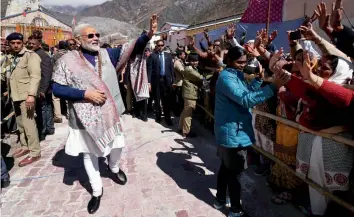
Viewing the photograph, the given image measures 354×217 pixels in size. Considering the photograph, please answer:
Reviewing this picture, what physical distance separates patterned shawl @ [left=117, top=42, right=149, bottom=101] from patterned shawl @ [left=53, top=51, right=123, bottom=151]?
1.93 ft

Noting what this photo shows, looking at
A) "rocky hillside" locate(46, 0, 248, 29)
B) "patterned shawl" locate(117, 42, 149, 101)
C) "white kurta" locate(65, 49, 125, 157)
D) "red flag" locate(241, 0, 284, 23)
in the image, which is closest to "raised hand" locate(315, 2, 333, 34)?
"patterned shawl" locate(117, 42, 149, 101)

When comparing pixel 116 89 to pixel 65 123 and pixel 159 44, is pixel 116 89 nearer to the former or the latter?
pixel 159 44

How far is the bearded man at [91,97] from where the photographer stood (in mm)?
3199

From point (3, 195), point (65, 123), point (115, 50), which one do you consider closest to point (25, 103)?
point (3, 195)

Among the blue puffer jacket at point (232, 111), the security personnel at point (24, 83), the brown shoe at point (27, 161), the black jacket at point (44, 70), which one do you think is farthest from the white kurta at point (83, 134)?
the black jacket at point (44, 70)

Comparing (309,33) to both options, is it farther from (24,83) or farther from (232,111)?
(24,83)

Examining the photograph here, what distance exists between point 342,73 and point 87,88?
2.60 metres

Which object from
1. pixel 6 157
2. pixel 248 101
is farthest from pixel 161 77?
pixel 248 101

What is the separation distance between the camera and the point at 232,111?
2.86m

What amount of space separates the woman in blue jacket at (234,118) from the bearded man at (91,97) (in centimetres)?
124

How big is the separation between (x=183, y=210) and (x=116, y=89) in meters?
1.69

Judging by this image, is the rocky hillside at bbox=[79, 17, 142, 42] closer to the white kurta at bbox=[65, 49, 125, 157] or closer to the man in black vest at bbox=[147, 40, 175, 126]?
the white kurta at bbox=[65, 49, 125, 157]

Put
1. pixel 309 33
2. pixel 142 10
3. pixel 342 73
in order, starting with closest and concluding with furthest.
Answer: pixel 342 73 < pixel 309 33 < pixel 142 10

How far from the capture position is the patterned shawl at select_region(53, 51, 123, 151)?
3205 mm
